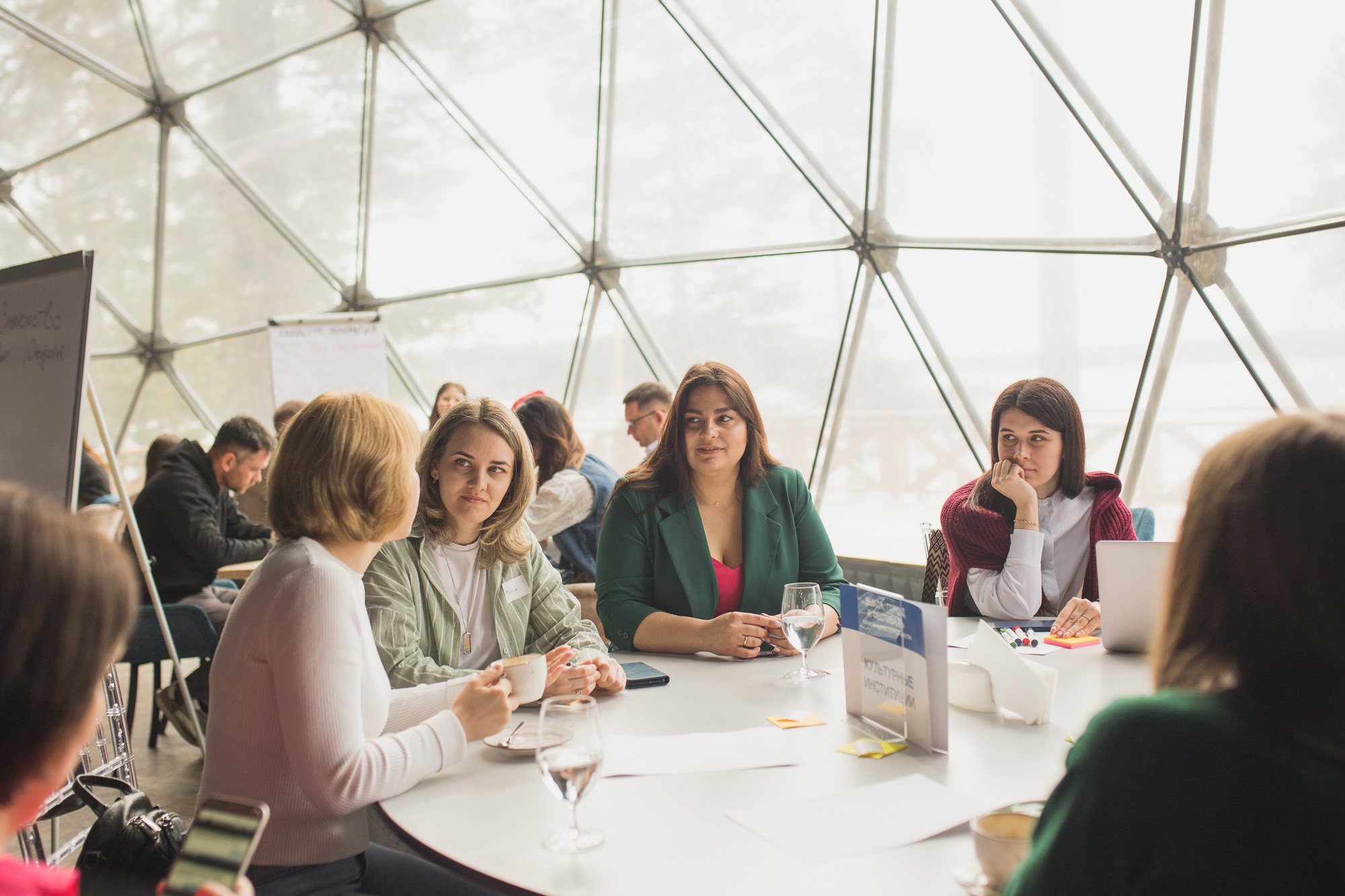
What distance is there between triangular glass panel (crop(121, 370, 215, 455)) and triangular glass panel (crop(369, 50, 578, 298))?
126 inches

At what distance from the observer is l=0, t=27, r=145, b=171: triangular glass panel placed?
8.12 m

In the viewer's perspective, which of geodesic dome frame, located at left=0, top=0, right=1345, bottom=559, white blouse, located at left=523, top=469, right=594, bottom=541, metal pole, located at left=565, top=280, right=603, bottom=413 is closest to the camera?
geodesic dome frame, located at left=0, top=0, right=1345, bottom=559

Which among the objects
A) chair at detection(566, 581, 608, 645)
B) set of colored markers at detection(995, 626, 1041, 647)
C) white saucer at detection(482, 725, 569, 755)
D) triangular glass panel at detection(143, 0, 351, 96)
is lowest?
chair at detection(566, 581, 608, 645)

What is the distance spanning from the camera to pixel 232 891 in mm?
920

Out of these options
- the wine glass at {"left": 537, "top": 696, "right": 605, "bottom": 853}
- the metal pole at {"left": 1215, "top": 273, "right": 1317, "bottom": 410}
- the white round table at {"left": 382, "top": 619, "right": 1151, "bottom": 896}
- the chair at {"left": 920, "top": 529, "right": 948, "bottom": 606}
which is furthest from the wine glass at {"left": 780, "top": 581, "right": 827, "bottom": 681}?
the metal pole at {"left": 1215, "top": 273, "right": 1317, "bottom": 410}

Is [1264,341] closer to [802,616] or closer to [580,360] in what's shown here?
[802,616]

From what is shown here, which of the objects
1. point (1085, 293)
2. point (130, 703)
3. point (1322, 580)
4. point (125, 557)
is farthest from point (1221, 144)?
point (130, 703)

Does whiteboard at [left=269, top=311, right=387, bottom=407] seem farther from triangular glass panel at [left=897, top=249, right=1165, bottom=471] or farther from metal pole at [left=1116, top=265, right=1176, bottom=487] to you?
metal pole at [left=1116, top=265, right=1176, bottom=487]

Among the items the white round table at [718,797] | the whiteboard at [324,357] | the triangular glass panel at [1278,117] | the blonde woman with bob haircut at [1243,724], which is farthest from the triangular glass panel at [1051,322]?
the whiteboard at [324,357]

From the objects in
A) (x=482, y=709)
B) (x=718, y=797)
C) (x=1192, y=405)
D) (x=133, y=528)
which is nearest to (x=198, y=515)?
(x=133, y=528)

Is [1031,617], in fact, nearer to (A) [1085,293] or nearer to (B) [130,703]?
(A) [1085,293]

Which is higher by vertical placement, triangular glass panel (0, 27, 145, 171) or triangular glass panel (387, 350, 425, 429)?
triangular glass panel (0, 27, 145, 171)

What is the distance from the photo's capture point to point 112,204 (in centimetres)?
902

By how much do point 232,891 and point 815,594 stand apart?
140cm
